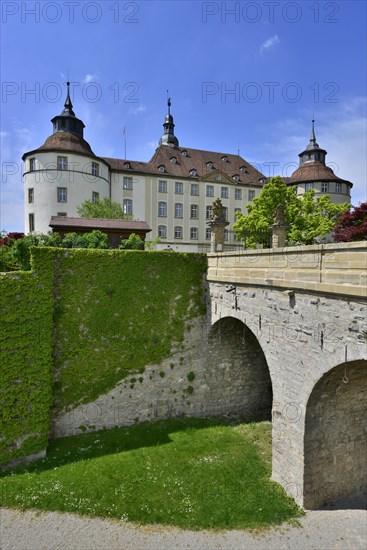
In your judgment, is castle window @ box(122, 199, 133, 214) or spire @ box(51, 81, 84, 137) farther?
castle window @ box(122, 199, 133, 214)

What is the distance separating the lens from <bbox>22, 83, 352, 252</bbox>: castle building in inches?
1275

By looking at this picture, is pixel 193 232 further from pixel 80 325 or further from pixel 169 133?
pixel 80 325

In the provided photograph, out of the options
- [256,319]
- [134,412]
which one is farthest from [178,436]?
[256,319]

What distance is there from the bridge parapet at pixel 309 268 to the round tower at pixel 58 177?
2629 cm

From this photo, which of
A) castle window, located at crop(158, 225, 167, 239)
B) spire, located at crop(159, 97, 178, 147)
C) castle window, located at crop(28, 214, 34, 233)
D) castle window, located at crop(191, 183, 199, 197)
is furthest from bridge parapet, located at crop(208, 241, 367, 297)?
spire, located at crop(159, 97, 178, 147)

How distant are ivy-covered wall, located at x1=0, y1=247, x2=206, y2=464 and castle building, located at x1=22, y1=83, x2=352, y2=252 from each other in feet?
75.5

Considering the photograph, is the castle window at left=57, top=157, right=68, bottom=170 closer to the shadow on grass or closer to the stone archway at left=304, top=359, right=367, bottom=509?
the shadow on grass

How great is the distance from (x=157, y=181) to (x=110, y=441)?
3264cm

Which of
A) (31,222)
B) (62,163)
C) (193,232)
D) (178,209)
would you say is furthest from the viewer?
(193,232)

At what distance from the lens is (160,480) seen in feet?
31.0

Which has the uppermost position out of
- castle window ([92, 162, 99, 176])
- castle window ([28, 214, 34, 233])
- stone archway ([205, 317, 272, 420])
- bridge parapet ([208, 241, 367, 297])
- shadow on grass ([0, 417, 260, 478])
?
castle window ([92, 162, 99, 176])

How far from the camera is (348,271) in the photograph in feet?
22.0

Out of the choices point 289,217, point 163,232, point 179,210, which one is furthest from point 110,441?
point 179,210

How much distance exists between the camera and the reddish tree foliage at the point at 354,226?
18.2 metres
